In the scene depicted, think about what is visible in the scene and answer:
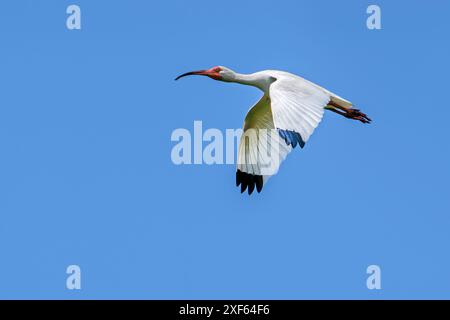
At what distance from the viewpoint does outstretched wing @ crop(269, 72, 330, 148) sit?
1847 centimetres

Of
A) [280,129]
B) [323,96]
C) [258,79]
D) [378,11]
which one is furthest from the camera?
[378,11]

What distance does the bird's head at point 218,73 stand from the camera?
22.9 meters

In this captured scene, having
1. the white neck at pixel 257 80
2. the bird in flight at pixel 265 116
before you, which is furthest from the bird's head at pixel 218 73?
the white neck at pixel 257 80

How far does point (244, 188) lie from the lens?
902 inches

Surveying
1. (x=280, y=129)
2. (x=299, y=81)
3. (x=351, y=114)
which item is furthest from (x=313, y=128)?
(x=351, y=114)

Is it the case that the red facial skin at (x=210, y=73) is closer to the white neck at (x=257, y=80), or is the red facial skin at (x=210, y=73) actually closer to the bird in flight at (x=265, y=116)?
the bird in flight at (x=265, y=116)

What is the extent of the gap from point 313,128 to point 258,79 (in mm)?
3694

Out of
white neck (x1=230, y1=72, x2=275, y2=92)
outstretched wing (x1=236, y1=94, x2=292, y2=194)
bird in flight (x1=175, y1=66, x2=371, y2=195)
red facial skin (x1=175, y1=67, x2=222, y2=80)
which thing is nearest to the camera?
bird in flight (x1=175, y1=66, x2=371, y2=195)

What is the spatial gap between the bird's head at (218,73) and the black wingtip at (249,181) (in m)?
1.94

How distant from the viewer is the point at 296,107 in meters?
19.2

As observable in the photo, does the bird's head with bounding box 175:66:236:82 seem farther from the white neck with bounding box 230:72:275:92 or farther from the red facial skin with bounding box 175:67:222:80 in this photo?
the white neck with bounding box 230:72:275:92

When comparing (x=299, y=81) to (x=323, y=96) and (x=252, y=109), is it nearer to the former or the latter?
(x=323, y=96)

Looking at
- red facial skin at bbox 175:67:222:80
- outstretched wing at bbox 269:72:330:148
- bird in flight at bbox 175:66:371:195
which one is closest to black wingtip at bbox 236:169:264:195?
bird in flight at bbox 175:66:371:195

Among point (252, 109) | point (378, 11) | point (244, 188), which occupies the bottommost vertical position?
point (244, 188)
